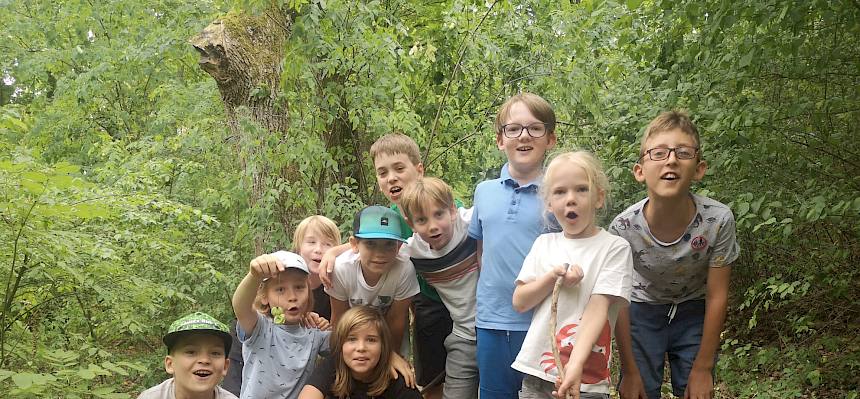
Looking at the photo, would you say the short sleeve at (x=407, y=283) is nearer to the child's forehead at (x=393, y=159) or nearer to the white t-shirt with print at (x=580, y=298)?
the child's forehead at (x=393, y=159)

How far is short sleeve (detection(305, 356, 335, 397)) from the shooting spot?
10.8ft

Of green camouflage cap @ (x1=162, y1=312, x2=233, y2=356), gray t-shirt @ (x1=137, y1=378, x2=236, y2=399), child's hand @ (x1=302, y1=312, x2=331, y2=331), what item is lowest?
gray t-shirt @ (x1=137, y1=378, x2=236, y2=399)

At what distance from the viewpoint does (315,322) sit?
3531mm

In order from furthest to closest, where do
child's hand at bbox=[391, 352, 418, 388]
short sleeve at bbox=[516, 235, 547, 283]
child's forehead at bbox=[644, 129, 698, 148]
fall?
child's hand at bbox=[391, 352, 418, 388]
child's forehead at bbox=[644, 129, 698, 148]
short sleeve at bbox=[516, 235, 547, 283]

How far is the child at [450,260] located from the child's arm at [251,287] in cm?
64

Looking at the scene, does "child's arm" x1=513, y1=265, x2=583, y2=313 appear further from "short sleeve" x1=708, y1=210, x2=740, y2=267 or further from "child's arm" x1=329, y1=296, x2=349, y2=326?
"child's arm" x1=329, y1=296, x2=349, y2=326

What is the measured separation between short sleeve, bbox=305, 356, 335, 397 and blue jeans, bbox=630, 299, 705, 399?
1.39 metres

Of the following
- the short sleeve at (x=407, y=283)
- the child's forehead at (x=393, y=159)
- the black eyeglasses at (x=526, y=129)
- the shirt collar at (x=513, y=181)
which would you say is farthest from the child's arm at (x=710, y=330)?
the child's forehead at (x=393, y=159)

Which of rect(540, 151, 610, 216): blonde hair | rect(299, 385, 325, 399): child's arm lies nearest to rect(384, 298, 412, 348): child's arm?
rect(299, 385, 325, 399): child's arm

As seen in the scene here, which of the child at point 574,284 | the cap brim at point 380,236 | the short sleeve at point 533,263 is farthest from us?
the cap brim at point 380,236

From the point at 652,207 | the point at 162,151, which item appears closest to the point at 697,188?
the point at 652,207

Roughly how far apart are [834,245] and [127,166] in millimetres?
6681

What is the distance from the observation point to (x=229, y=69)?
580 centimetres

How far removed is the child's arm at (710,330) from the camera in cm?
278
